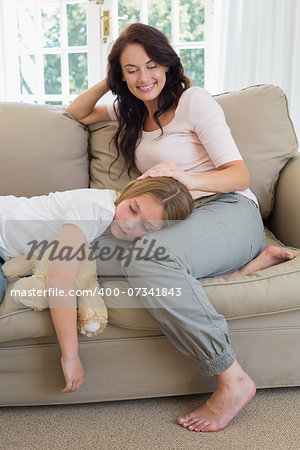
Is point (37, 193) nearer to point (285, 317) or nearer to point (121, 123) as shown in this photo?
point (121, 123)

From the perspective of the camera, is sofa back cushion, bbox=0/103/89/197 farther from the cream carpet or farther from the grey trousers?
the cream carpet

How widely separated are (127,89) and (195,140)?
34cm

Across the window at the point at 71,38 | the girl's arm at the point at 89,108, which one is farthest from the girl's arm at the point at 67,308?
the window at the point at 71,38

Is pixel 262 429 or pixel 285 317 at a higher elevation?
pixel 285 317

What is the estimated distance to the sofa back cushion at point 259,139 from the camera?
6.01 ft

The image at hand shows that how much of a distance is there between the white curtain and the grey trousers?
1711 mm

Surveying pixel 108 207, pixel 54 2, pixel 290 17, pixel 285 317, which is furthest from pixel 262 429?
pixel 54 2

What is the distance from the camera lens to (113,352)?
4.58 feet

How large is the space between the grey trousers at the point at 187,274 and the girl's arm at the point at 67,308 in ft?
0.49

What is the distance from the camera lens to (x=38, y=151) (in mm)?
1828

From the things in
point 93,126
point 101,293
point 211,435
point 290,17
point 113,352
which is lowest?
point 211,435

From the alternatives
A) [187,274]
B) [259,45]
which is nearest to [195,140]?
[187,274]

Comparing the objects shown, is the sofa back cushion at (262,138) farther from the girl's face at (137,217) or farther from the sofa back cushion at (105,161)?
the girl's face at (137,217)

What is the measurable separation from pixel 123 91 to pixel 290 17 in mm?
1556
